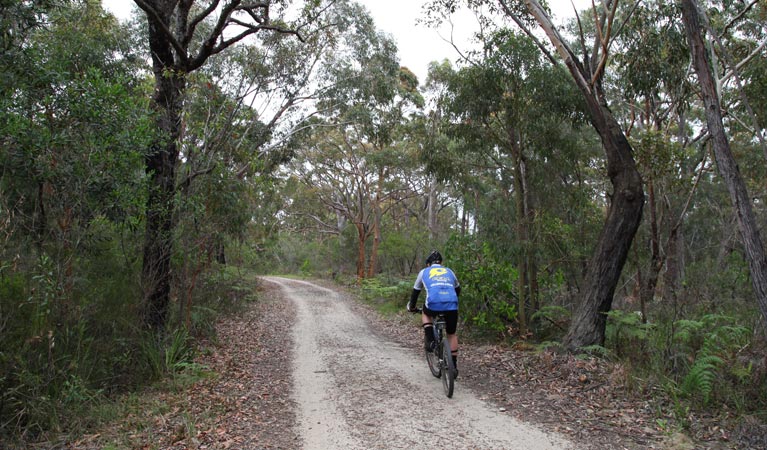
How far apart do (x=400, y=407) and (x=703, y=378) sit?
10.4ft

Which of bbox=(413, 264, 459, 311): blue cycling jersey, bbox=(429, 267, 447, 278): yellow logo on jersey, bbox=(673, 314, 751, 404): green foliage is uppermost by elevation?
bbox=(429, 267, 447, 278): yellow logo on jersey

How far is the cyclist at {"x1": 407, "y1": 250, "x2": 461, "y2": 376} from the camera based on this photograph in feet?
20.7

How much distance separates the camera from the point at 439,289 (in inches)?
251

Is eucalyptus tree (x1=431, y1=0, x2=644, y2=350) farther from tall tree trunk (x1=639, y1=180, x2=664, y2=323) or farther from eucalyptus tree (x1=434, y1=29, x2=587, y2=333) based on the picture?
tall tree trunk (x1=639, y1=180, x2=664, y2=323)

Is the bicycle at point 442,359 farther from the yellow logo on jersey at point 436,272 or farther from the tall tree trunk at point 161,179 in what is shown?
the tall tree trunk at point 161,179

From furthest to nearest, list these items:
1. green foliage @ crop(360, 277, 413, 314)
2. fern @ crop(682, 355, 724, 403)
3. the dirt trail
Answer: green foliage @ crop(360, 277, 413, 314) < fern @ crop(682, 355, 724, 403) < the dirt trail

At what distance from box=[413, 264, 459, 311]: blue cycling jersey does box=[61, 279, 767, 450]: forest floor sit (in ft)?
3.44

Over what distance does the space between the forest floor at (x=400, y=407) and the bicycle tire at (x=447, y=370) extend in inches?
5.5

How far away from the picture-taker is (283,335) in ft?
35.7

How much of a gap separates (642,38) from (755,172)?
10573 mm

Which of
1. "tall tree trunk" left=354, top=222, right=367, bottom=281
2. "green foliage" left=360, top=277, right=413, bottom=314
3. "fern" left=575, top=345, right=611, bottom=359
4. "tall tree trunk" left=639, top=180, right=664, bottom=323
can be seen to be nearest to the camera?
"fern" left=575, top=345, right=611, bottom=359

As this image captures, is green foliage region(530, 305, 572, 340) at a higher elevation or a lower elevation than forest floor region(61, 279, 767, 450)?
higher

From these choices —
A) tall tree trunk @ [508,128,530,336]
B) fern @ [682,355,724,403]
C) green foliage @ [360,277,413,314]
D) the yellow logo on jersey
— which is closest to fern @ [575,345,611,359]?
fern @ [682,355,724,403]

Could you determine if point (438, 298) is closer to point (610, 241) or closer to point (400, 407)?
point (400, 407)
